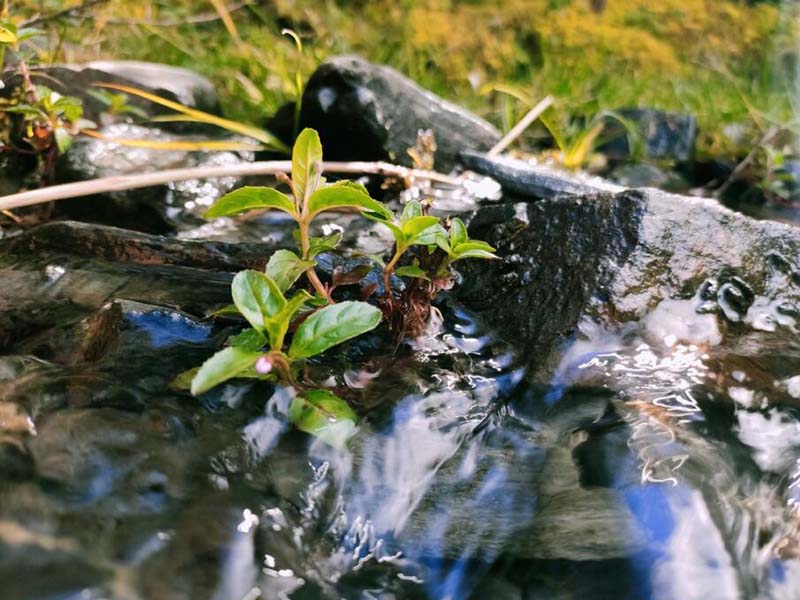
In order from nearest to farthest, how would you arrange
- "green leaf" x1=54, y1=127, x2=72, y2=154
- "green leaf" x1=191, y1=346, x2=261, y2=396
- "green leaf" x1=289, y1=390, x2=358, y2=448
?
"green leaf" x1=191, y1=346, x2=261, y2=396, "green leaf" x1=289, y1=390, x2=358, y2=448, "green leaf" x1=54, y1=127, x2=72, y2=154

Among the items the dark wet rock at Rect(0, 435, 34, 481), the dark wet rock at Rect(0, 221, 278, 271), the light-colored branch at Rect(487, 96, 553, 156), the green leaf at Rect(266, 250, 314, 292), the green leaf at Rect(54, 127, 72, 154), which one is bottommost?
the light-colored branch at Rect(487, 96, 553, 156)

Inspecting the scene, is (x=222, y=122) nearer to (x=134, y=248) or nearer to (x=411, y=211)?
(x=134, y=248)

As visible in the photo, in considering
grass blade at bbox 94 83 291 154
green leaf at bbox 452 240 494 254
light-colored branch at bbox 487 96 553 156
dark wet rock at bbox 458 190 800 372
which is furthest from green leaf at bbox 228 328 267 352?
light-colored branch at bbox 487 96 553 156

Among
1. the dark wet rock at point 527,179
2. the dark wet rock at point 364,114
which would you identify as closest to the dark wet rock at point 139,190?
the dark wet rock at point 364,114

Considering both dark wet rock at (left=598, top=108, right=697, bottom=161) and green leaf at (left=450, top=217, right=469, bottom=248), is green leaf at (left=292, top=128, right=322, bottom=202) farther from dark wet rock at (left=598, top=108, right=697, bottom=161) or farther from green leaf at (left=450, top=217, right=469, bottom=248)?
dark wet rock at (left=598, top=108, right=697, bottom=161)

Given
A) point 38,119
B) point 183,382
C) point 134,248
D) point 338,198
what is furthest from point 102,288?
point 38,119

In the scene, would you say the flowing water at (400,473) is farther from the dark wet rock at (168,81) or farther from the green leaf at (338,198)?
the dark wet rock at (168,81)
